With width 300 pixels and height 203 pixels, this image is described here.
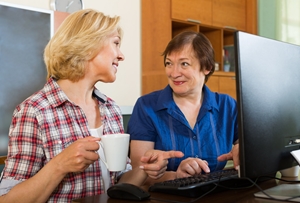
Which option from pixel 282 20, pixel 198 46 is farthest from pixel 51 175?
pixel 282 20

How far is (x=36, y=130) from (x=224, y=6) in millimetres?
3312

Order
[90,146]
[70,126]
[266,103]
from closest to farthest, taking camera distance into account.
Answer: [266,103]
[90,146]
[70,126]

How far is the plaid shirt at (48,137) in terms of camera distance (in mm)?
1192

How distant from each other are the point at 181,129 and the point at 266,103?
83 centimetres

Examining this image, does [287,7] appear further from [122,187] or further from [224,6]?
[122,187]

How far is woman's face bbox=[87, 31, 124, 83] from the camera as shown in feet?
4.81

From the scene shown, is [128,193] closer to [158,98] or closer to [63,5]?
[158,98]

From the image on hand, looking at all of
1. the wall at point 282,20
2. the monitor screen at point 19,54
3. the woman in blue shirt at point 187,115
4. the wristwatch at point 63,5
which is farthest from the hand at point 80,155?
the wall at point 282,20

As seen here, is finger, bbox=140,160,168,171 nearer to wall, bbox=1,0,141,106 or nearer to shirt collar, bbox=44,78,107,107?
shirt collar, bbox=44,78,107,107

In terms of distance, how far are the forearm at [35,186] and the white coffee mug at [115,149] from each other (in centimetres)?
15

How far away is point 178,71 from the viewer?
1.90 m

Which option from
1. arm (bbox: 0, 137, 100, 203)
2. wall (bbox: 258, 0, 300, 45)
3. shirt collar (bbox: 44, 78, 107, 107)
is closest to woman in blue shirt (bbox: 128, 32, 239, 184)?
shirt collar (bbox: 44, 78, 107, 107)

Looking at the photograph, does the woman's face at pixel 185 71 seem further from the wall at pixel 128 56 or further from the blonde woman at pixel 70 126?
the wall at pixel 128 56

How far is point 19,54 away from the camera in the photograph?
2.25 meters
